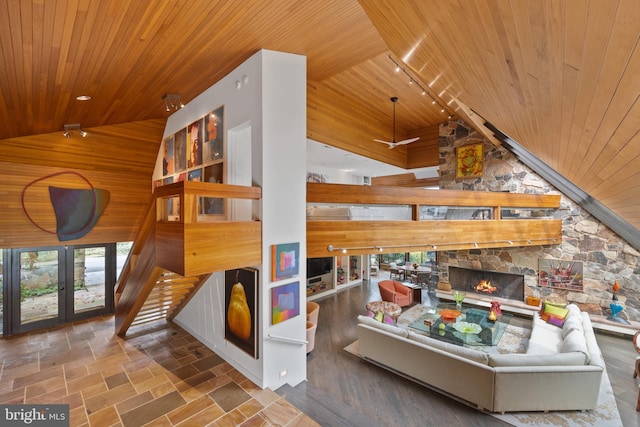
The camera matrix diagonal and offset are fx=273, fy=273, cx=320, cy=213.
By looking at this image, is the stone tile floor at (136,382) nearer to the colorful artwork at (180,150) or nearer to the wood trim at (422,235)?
the wood trim at (422,235)

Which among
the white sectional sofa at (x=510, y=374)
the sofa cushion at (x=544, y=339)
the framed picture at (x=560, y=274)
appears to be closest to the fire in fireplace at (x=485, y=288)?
the framed picture at (x=560, y=274)

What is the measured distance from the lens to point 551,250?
311 inches

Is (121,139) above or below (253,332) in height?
above

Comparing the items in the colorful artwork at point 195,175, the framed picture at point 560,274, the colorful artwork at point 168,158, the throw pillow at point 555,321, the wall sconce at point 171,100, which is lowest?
the throw pillow at point 555,321

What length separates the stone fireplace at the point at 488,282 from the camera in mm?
8344

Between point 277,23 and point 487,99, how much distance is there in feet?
9.31

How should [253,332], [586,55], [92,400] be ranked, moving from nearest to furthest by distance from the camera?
[586,55], [92,400], [253,332]

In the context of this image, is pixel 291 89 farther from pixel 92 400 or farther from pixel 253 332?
pixel 92 400

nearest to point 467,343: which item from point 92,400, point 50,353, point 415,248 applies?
point 415,248

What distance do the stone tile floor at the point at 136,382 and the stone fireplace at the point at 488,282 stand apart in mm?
7423

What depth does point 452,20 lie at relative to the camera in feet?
6.25

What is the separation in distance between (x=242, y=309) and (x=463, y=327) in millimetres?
5096

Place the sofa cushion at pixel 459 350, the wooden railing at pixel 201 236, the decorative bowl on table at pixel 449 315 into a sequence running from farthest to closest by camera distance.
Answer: the decorative bowl on table at pixel 449 315 → the sofa cushion at pixel 459 350 → the wooden railing at pixel 201 236

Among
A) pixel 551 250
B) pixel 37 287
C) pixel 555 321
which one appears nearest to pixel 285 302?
pixel 37 287
